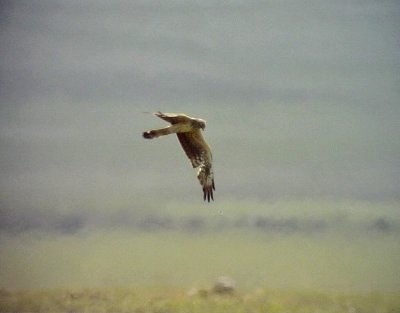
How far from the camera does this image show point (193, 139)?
5.07 metres

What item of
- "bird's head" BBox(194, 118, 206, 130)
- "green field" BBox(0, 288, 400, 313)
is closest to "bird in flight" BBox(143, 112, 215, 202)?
"bird's head" BBox(194, 118, 206, 130)

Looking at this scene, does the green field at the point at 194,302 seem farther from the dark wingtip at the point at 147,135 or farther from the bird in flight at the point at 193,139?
the dark wingtip at the point at 147,135

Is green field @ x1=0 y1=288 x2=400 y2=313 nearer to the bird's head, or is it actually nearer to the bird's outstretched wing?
the bird's outstretched wing

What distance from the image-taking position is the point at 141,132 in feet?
17.4

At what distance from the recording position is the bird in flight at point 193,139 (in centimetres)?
504

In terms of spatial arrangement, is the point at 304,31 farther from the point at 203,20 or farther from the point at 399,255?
the point at 399,255

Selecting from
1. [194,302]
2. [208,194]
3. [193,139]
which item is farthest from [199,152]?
[194,302]

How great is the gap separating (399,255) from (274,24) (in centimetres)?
174

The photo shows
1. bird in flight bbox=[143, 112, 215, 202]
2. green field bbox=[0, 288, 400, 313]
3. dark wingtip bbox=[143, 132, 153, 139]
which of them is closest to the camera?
dark wingtip bbox=[143, 132, 153, 139]

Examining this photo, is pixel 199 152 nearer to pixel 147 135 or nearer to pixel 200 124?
pixel 200 124

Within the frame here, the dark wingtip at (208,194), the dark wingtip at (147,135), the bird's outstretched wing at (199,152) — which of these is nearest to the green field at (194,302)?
the dark wingtip at (208,194)

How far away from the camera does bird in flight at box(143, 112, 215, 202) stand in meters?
5.04

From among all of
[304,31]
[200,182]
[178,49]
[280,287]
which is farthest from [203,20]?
[280,287]

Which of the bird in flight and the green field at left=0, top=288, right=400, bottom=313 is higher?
the bird in flight
